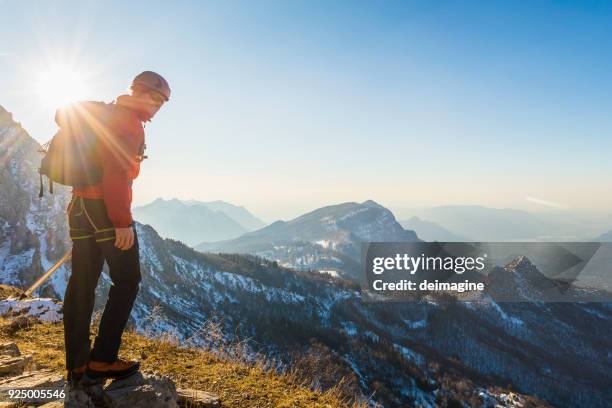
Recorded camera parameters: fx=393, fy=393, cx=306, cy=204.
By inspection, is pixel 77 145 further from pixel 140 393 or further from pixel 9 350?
pixel 9 350

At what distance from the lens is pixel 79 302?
527cm

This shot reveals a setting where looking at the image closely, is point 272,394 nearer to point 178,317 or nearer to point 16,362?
point 16,362

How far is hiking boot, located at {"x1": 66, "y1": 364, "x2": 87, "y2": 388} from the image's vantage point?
506cm

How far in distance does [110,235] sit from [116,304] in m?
0.92

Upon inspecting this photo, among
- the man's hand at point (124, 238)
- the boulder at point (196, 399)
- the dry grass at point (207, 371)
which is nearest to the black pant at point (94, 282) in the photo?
the man's hand at point (124, 238)

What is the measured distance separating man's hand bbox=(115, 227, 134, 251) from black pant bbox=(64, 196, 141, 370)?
19 centimetres

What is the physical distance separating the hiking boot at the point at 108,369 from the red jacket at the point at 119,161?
1832 mm

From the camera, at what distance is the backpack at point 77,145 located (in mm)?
4832

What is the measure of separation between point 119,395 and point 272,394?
8.67ft

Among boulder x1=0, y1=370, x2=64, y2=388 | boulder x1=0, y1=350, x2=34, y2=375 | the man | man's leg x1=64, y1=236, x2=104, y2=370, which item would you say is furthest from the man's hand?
boulder x1=0, y1=350, x2=34, y2=375

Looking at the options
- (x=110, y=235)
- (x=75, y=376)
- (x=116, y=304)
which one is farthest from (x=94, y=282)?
(x=75, y=376)

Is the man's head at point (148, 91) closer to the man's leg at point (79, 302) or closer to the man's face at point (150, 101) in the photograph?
the man's face at point (150, 101)

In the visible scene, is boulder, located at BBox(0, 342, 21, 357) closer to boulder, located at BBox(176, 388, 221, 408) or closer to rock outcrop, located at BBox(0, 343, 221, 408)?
rock outcrop, located at BBox(0, 343, 221, 408)

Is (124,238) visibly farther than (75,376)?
No
